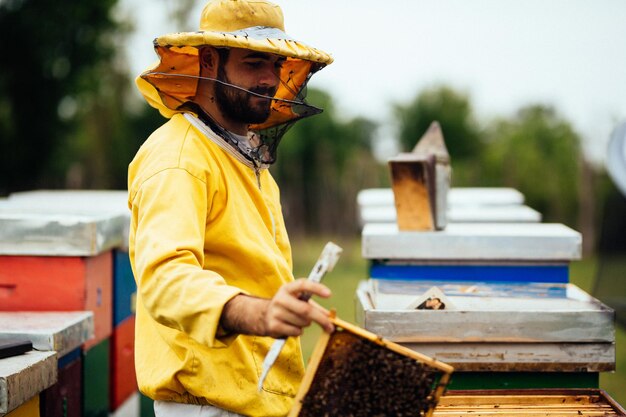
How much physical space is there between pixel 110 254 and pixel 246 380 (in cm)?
144

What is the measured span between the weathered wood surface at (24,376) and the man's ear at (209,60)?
97 centimetres

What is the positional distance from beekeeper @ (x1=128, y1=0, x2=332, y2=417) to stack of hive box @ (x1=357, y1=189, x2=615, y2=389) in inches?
20.6

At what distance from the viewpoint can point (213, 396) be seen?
168cm

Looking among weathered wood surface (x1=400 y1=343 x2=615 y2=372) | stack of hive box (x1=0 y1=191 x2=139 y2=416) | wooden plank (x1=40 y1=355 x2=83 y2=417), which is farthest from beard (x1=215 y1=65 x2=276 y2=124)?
wooden plank (x1=40 y1=355 x2=83 y2=417)

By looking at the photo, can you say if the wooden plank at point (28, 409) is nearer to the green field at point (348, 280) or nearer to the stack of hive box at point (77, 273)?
the stack of hive box at point (77, 273)

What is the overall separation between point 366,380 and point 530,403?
2.64ft

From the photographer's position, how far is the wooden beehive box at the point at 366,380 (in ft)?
4.81

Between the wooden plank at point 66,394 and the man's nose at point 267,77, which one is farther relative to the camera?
the wooden plank at point 66,394

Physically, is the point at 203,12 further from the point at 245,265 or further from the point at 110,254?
the point at 110,254

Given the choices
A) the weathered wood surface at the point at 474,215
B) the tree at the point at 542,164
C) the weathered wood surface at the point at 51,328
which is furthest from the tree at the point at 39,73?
the weathered wood surface at the point at 51,328

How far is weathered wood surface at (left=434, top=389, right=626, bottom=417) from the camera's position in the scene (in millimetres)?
1988

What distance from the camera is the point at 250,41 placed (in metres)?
1.69

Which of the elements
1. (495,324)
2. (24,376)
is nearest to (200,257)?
(24,376)

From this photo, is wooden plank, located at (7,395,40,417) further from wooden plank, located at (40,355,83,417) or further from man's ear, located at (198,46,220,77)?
man's ear, located at (198,46,220,77)
